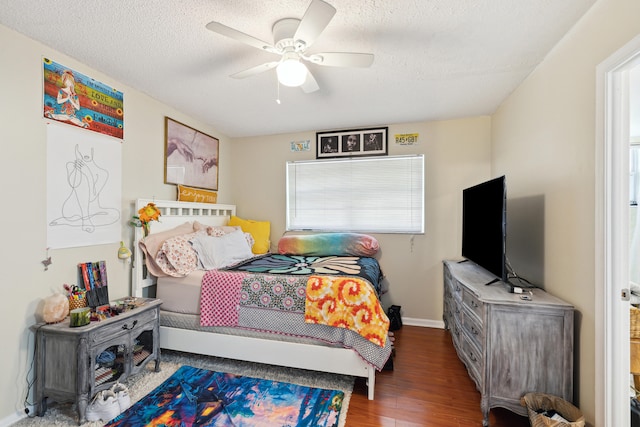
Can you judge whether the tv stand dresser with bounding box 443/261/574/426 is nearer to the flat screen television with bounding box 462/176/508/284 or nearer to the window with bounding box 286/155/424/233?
the flat screen television with bounding box 462/176/508/284

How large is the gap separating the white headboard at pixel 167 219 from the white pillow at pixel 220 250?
1.27ft

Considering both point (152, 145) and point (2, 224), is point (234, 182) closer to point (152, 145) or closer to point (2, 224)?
point (152, 145)

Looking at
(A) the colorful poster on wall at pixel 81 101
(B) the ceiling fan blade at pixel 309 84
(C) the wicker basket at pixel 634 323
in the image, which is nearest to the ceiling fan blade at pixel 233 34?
(B) the ceiling fan blade at pixel 309 84

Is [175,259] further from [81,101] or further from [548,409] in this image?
[548,409]

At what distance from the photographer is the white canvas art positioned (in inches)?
75.6

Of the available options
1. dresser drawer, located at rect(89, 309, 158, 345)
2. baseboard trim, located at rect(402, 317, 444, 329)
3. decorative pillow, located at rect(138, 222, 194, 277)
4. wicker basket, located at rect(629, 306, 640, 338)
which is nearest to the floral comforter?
dresser drawer, located at rect(89, 309, 158, 345)

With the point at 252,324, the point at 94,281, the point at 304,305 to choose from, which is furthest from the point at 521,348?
the point at 94,281

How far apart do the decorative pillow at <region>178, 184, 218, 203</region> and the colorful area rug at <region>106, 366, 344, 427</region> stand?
1778mm

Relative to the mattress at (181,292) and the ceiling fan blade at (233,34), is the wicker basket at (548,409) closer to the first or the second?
the mattress at (181,292)

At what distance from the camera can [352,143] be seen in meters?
3.57

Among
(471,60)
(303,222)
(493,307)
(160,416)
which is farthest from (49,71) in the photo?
(493,307)

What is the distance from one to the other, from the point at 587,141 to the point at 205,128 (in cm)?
362

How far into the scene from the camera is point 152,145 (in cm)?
272

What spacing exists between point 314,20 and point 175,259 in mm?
2100
